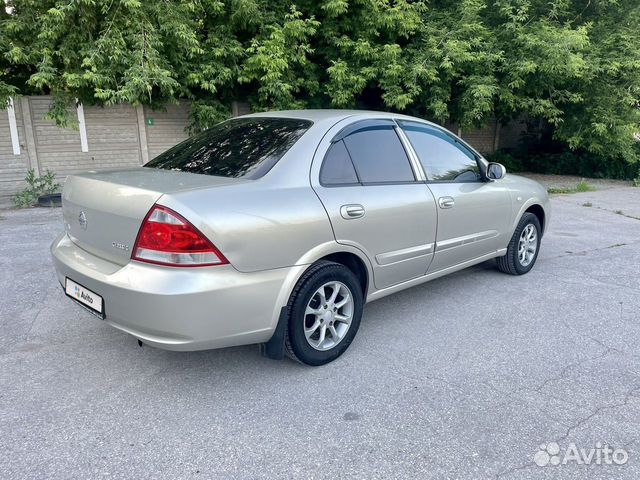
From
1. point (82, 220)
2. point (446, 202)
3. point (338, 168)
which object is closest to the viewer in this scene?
point (82, 220)

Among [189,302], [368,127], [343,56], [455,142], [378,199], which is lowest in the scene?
[189,302]

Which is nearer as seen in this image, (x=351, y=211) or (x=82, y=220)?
(x=82, y=220)

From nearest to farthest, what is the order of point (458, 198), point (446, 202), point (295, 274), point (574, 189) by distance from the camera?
point (295, 274) < point (446, 202) < point (458, 198) < point (574, 189)

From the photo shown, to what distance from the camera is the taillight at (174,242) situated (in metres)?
2.47

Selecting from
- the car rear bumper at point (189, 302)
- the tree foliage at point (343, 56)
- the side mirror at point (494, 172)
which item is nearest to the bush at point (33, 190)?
the tree foliage at point (343, 56)

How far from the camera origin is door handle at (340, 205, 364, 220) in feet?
10.2

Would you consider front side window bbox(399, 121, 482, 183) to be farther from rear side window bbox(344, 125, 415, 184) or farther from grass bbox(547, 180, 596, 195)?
grass bbox(547, 180, 596, 195)

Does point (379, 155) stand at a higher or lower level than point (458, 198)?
higher

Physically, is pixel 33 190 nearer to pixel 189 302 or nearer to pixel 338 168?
pixel 338 168

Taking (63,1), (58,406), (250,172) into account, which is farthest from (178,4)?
(58,406)

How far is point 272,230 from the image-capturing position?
2.70 meters

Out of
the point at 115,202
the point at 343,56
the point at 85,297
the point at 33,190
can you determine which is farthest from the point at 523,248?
the point at 33,190

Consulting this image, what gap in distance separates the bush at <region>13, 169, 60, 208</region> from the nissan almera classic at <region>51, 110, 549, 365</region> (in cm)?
681

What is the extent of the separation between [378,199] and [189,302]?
4.99 feet
